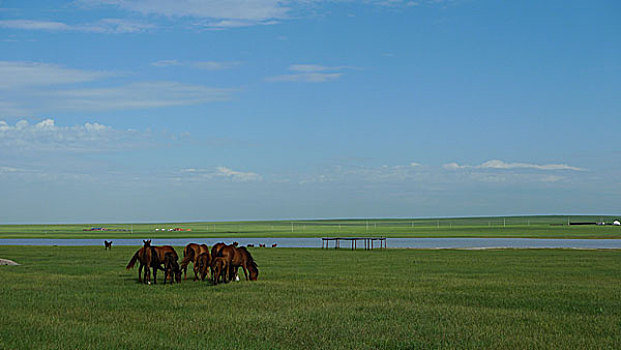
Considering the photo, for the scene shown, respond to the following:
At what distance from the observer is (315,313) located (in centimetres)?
1627

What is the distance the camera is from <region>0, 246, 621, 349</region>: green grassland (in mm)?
12969

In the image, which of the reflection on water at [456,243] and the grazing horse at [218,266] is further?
the reflection on water at [456,243]

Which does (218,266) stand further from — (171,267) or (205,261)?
(171,267)

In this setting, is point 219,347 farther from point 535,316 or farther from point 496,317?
point 535,316

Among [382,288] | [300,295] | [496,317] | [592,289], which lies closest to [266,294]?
[300,295]

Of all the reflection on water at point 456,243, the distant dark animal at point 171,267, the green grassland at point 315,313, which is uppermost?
the distant dark animal at point 171,267

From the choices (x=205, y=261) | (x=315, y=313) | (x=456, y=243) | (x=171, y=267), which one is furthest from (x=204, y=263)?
(x=456, y=243)

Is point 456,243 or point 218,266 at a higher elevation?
point 218,266

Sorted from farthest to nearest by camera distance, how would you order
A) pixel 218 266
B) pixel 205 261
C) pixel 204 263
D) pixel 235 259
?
1. pixel 204 263
2. pixel 205 261
3. pixel 235 259
4. pixel 218 266

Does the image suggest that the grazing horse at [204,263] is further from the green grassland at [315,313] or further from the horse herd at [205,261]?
the green grassland at [315,313]

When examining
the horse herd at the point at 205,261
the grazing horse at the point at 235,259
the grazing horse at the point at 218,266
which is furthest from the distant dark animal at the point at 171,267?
the grazing horse at the point at 235,259

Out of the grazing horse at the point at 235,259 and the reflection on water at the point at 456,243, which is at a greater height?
the grazing horse at the point at 235,259

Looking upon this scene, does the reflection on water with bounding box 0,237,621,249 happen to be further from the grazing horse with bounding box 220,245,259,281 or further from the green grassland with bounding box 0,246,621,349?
the green grassland with bounding box 0,246,621,349

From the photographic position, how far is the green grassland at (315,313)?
12969 millimetres
